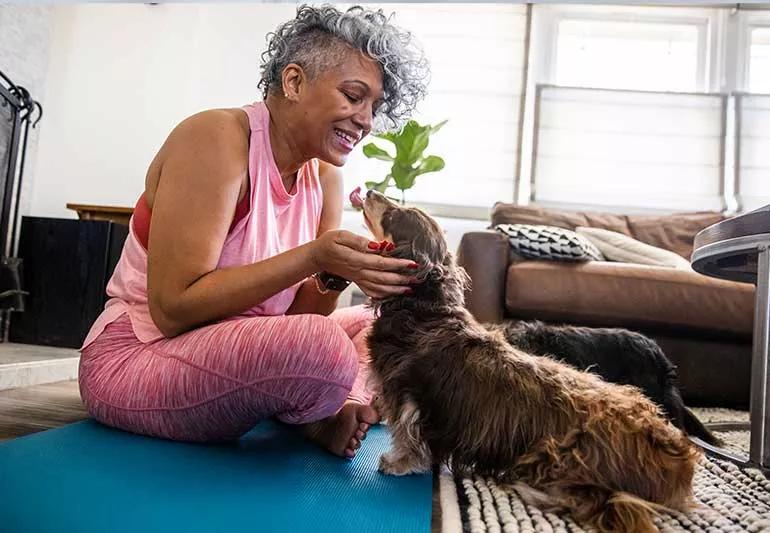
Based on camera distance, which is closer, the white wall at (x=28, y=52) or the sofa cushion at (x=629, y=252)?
the sofa cushion at (x=629, y=252)

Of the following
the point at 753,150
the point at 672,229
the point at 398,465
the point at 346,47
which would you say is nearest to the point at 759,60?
Answer: the point at 753,150

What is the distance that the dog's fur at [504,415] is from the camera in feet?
3.68

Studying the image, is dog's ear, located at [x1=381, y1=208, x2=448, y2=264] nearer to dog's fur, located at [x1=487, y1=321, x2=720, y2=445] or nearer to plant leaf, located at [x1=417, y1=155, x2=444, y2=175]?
dog's fur, located at [x1=487, y1=321, x2=720, y2=445]

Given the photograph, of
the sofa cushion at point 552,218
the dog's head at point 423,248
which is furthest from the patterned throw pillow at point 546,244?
the dog's head at point 423,248

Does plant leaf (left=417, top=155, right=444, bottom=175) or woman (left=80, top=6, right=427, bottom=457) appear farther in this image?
plant leaf (left=417, top=155, right=444, bottom=175)

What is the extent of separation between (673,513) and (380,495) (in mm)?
564

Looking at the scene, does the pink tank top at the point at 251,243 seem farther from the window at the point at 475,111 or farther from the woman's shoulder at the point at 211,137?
the window at the point at 475,111

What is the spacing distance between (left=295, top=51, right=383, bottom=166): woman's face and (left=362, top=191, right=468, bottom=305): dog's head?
0.72 feet

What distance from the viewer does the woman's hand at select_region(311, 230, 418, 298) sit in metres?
1.23

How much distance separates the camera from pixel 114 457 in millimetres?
1233

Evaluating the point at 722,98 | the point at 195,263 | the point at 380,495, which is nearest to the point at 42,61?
the point at 195,263

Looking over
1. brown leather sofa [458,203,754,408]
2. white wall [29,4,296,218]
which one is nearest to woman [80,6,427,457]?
brown leather sofa [458,203,754,408]

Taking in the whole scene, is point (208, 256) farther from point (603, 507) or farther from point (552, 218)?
point (552, 218)

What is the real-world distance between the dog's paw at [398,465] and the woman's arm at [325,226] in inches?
20.1
